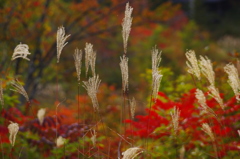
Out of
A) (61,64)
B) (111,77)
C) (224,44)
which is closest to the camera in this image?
(61,64)

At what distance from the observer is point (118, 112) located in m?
9.01

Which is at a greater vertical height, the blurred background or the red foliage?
the blurred background

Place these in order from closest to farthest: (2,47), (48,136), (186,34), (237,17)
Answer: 1. (48,136)
2. (2,47)
3. (186,34)
4. (237,17)

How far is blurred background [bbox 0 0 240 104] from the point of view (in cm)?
769

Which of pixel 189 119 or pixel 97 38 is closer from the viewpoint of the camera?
pixel 189 119

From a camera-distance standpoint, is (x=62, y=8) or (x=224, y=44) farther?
(x=224, y=44)

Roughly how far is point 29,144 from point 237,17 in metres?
25.4

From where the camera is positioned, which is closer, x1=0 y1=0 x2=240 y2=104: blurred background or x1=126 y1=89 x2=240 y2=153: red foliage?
x1=126 y1=89 x2=240 y2=153: red foliage

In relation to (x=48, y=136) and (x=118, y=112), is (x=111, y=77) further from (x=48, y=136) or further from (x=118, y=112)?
(x=48, y=136)

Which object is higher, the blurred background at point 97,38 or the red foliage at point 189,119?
the blurred background at point 97,38

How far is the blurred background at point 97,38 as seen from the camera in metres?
7.69

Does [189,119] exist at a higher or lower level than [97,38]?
lower

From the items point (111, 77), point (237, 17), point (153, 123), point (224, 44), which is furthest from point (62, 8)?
point (237, 17)

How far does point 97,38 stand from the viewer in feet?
49.1
